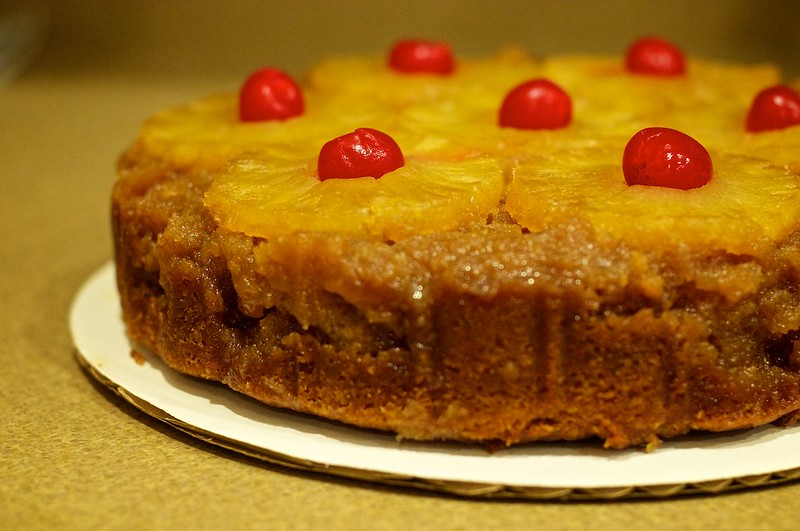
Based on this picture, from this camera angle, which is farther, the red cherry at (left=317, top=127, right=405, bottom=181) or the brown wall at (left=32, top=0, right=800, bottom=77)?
the brown wall at (left=32, top=0, right=800, bottom=77)

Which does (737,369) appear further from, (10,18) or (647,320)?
(10,18)

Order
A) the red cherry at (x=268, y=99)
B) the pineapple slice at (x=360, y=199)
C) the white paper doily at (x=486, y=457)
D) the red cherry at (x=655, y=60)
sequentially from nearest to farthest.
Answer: the white paper doily at (x=486, y=457) < the pineapple slice at (x=360, y=199) < the red cherry at (x=268, y=99) < the red cherry at (x=655, y=60)

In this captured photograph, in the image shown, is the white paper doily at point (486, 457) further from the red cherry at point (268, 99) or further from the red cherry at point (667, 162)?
the red cherry at point (268, 99)

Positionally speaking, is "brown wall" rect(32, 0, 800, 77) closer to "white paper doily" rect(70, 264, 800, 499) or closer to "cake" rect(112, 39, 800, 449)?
"cake" rect(112, 39, 800, 449)

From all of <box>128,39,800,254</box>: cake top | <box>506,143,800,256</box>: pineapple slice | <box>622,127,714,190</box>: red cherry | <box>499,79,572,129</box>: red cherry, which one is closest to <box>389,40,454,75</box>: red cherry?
<box>128,39,800,254</box>: cake top

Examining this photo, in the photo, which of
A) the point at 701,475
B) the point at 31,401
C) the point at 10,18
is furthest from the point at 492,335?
the point at 10,18

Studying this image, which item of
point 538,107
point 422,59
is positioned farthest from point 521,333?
point 422,59

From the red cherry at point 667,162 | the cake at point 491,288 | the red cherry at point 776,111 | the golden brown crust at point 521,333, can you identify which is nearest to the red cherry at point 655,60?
the red cherry at point 776,111
